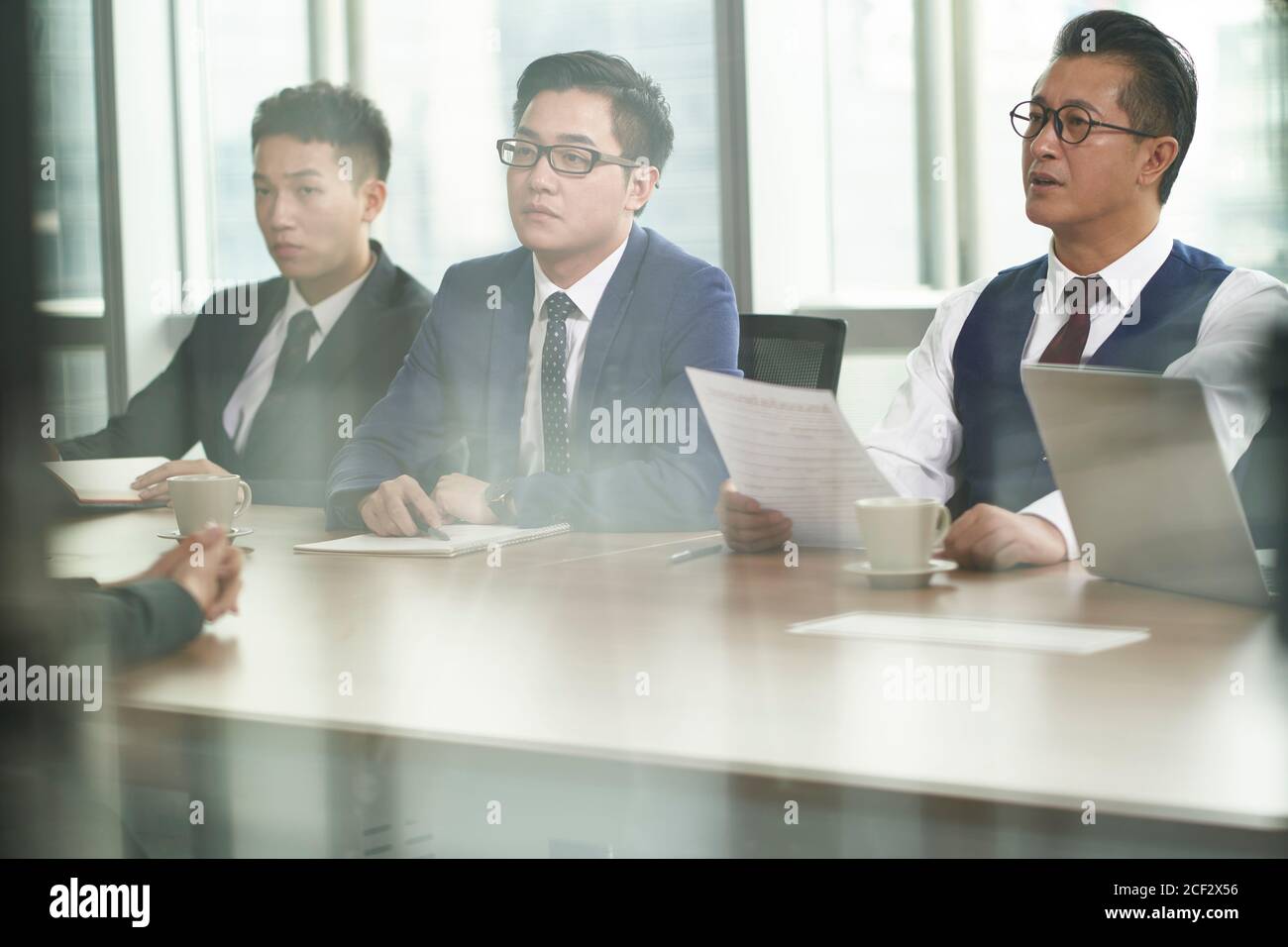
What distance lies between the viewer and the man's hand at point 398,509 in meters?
1.60

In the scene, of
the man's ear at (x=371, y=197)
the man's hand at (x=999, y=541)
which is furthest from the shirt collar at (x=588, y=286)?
the man's hand at (x=999, y=541)

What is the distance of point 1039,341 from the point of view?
1.82 metres

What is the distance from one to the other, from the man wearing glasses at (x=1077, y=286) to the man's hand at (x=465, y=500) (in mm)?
557

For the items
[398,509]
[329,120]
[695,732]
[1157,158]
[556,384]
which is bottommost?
[695,732]

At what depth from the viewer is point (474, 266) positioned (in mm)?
2154

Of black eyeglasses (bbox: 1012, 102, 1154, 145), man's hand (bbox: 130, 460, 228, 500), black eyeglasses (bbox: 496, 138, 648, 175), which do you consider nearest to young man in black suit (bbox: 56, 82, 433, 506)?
man's hand (bbox: 130, 460, 228, 500)

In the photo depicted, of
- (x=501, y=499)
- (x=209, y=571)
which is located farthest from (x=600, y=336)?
(x=209, y=571)

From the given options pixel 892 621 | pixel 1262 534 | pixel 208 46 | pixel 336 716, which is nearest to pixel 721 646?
pixel 892 621

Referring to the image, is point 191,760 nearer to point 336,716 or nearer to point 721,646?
point 336,716

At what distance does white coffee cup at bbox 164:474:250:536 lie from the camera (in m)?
1.57

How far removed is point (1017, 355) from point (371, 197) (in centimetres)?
145

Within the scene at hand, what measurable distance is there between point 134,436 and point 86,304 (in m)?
1.81

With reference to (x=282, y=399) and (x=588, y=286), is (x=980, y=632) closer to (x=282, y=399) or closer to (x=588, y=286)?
(x=588, y=286)

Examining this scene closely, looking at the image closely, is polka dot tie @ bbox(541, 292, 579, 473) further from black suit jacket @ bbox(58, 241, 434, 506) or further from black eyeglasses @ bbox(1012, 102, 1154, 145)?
black eyeglasses @ bbox(1012, 102, 1154, 145)
